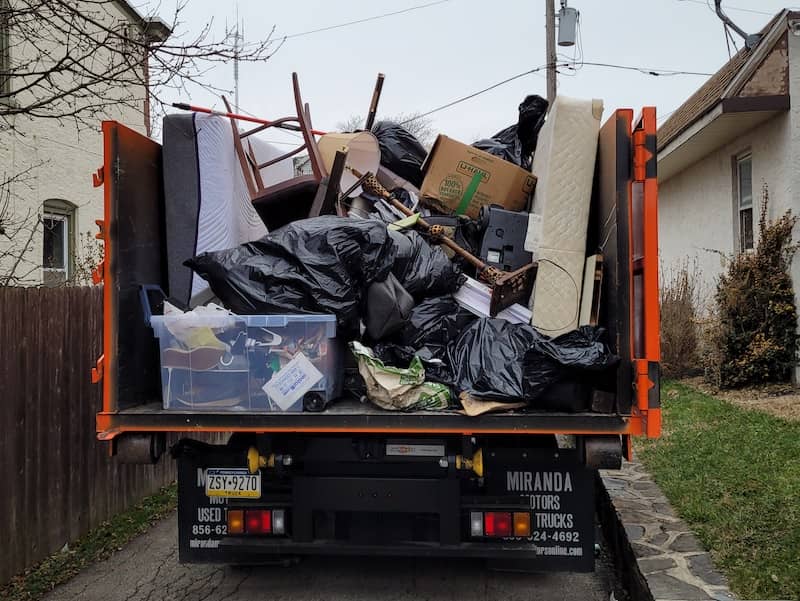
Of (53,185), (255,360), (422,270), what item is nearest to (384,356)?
(422,270)

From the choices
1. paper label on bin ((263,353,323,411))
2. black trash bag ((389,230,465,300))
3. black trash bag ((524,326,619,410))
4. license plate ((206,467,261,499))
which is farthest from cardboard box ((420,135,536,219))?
license plate ((206,467,261,499))

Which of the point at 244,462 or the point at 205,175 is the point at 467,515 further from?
the point at 205,175

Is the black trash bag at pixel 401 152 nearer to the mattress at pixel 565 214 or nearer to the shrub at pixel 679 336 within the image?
the mattress at pixel 565 214

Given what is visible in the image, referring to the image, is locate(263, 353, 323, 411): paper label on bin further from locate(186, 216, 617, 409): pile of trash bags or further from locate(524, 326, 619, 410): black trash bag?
locate(524, 326, 619, 410): black trash bag

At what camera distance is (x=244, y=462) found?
11.7 feet

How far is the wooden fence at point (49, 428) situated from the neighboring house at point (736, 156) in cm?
713

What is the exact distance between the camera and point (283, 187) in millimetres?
4453

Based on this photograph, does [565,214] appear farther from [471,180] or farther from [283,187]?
[283,187]

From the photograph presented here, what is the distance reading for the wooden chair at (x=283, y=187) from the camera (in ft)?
14.6

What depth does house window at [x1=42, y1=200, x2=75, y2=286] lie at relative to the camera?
8.91 meters

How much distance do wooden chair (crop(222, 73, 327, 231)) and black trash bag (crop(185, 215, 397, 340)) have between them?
0.99m

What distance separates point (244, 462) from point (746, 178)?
8.41 meters

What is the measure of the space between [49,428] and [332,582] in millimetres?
2065

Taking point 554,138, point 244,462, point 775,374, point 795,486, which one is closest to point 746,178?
point 775,374
